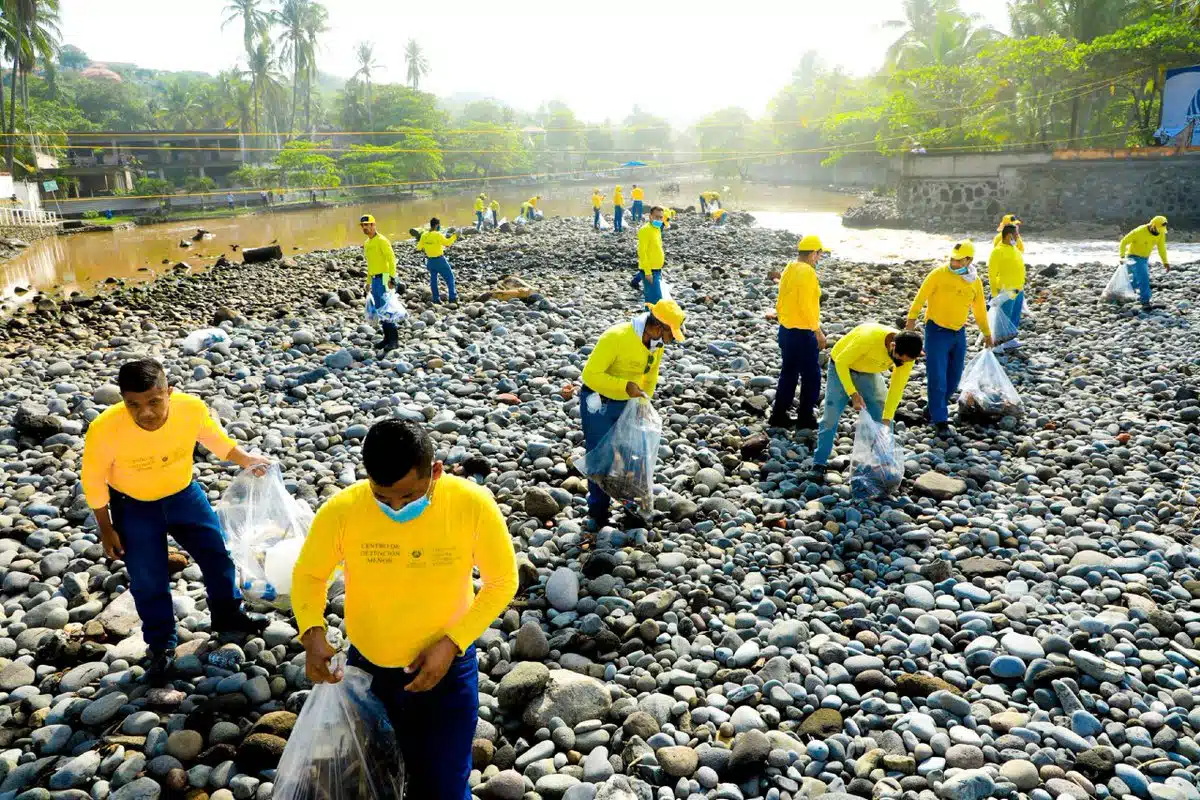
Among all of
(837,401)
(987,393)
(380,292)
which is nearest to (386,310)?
(380,292)

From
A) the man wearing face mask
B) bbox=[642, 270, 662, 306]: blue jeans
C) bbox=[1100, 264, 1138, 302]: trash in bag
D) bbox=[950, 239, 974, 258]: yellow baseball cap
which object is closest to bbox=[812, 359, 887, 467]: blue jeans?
bbox=[950, 239, 974, 258]: yellow baseball cap

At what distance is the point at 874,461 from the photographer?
5.30m

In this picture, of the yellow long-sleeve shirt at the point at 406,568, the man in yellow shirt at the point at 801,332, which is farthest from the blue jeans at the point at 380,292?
the yellow long-sleeve shirt at the point at 406,568

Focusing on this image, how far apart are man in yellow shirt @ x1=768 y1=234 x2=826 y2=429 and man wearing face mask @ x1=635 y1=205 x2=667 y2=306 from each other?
171 inches

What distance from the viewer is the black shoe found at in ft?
11.0

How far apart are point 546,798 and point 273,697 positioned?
136 cm

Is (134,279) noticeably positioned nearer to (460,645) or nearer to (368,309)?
(368,309)

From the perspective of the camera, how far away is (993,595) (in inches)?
164

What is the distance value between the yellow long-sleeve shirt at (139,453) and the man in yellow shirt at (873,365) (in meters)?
4.04

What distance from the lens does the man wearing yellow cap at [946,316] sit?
20.5 ft

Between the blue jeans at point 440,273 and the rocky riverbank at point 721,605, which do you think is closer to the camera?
the rocky riverbank at point 721,605

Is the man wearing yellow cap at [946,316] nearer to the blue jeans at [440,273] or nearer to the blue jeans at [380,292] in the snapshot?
the blue jeans at [380,292]

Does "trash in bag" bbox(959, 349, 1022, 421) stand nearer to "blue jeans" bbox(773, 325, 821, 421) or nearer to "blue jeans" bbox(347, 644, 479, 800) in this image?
"blue jeans" bbox(773, 325, 821, 421)

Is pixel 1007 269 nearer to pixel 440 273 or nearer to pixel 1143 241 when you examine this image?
pixel 1143 241
